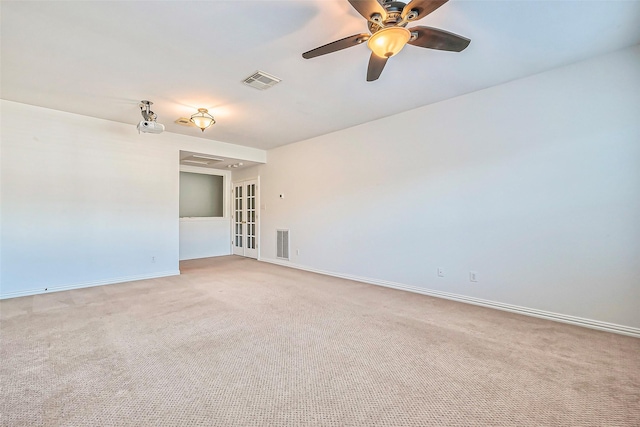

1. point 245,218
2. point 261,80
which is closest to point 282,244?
point 245,218

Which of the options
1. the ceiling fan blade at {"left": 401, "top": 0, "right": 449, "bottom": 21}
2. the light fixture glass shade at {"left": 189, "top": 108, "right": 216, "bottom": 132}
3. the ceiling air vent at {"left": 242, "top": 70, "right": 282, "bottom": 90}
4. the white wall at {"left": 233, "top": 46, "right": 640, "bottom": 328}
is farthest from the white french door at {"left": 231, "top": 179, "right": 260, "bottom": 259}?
the ceiling fan blade at {"left": 401, "top": 0, "right": 449, "bottom": 21}

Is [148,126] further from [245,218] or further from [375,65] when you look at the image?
[245,218]

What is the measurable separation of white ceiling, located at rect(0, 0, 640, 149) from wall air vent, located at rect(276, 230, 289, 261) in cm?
294

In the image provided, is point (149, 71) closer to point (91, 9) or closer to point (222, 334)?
point (91, 9)

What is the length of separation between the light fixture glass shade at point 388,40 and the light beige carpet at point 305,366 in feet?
7.65

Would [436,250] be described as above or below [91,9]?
below

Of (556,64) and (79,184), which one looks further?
(79,184)

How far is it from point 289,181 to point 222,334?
4.00m

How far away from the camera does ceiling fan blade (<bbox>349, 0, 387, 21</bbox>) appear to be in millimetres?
1668

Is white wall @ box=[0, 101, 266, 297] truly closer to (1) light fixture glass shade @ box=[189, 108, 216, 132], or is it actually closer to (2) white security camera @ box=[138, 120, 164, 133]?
(2) white security camera @ box=[138, 120, 164, 133]

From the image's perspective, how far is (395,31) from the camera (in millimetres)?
1795

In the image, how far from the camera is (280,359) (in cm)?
216

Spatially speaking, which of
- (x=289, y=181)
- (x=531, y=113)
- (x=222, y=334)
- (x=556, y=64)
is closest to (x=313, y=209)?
(x=289, y=181)

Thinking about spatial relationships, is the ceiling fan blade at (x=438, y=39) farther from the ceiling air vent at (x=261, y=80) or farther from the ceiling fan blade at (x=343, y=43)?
the ceiling air vent at (x=261, y=80)
